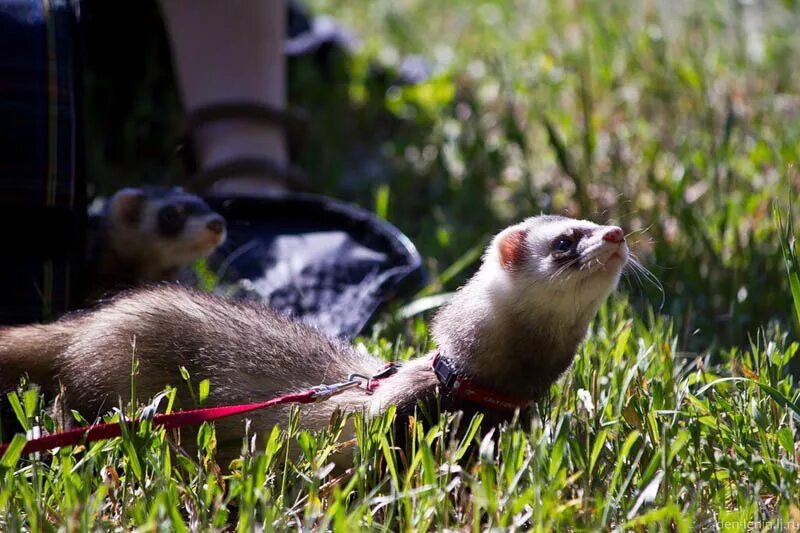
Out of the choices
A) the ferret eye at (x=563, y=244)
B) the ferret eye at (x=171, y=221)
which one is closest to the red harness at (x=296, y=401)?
the ferret eye at (x=563, y=244)

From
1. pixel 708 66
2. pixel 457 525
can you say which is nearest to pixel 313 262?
pixel 457 525

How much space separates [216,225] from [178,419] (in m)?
1.29

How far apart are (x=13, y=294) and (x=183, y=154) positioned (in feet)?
5.15

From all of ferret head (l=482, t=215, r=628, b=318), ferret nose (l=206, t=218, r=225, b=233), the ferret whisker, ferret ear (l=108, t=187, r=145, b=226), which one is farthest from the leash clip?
ferret ear (l=108, t=187, r=145, b=226)

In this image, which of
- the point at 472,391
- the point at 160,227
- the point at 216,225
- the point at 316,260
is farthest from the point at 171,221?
the point at 472,391

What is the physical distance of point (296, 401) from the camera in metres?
2.09

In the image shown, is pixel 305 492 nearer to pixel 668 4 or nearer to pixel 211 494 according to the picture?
pixel 211 494

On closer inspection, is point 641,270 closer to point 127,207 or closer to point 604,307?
point 604,307

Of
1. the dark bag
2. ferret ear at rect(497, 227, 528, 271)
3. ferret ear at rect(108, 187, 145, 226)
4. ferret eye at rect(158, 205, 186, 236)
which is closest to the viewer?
ferret ear at rect(497, 227, 528, 271)

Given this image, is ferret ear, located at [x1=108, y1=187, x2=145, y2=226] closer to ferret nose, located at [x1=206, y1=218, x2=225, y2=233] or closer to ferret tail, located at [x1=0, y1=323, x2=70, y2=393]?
ferret nose, located at [x1=206, y1=218, x2=225, y2=233]

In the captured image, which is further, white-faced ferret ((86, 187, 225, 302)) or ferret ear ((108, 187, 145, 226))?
ferret ear ((108, 187, 145, 226))

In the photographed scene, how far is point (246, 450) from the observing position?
1.76 m

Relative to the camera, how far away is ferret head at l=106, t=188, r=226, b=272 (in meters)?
3.21

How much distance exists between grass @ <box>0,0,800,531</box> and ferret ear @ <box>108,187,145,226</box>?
2.58 feet
